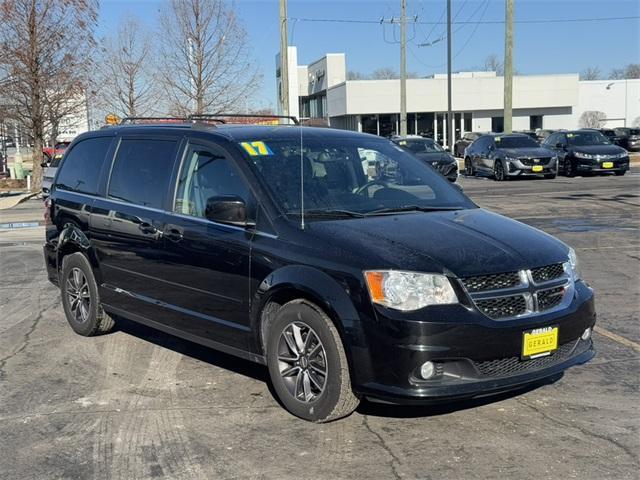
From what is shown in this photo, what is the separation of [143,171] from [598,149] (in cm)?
2163

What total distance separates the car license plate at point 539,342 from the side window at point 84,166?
3.99 m

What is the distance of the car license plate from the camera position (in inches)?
162

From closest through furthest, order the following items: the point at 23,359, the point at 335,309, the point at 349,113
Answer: the point at 335,309 → the point at 23,359 → the point at 349,113

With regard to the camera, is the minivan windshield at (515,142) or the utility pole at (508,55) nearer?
the minivan windshield at (515,142)

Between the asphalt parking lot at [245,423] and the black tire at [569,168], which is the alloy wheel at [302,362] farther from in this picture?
the black tire at [569,168]

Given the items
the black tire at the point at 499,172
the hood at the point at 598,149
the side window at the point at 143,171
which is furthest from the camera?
the hood at the point at 598,149

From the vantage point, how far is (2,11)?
2417 centimetres

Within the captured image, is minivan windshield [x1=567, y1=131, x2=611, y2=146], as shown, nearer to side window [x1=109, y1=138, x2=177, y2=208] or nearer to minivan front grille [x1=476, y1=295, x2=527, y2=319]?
side window [x1=109, y1=138, x2=177, y2=208]

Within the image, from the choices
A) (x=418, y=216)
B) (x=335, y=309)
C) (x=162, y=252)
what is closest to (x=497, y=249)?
(x=418, y=216)

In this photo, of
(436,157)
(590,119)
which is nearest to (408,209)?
(436,157)

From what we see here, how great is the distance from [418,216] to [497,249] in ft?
2.26

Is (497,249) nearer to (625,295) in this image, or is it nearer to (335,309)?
(335,309)

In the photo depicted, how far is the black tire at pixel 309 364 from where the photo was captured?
419 centimetres

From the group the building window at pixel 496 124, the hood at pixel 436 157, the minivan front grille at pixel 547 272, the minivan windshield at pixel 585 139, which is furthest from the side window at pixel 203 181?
the building window at pixel 496 124
